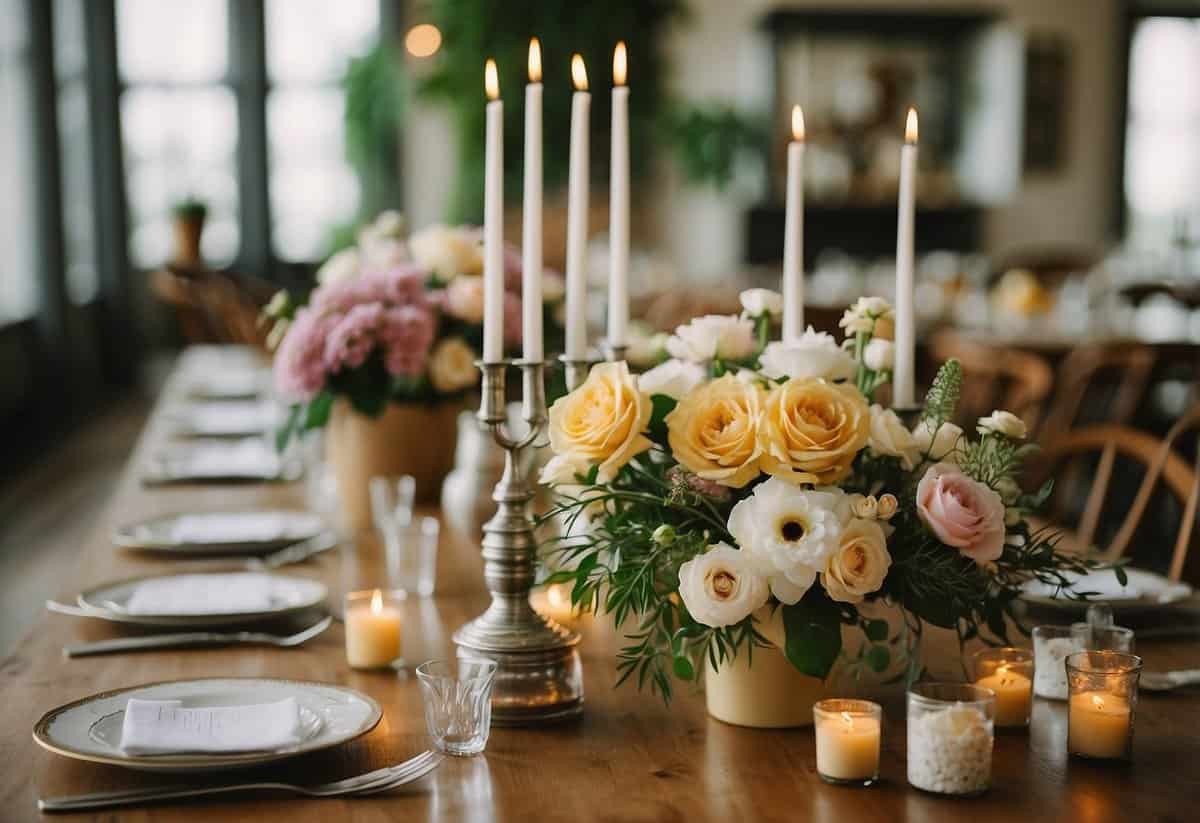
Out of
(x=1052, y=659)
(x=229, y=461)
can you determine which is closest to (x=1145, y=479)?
(x=1052, y=659)

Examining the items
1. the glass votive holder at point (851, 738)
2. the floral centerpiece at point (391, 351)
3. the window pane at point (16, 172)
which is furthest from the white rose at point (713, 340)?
the window pane at point (16, 172)

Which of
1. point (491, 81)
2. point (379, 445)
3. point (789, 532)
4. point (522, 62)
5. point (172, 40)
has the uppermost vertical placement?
point (172, 40)

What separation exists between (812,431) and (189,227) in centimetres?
637

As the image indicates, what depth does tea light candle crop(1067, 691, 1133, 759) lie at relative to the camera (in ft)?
3.76

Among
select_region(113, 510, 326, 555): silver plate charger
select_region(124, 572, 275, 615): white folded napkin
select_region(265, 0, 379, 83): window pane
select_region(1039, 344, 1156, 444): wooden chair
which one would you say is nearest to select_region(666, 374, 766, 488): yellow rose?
select_region(124, 572, 275, 615): white folded napkin

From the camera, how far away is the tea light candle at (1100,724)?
1147mm

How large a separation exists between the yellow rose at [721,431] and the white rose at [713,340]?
13 cm

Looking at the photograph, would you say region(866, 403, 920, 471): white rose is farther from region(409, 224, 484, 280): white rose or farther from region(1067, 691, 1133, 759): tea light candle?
region(409, 224, 484, 280): white rose

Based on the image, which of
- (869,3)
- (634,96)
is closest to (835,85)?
(869,3)

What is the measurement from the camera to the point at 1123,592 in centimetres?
166

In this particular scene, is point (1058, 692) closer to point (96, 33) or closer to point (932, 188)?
point (932, 188)

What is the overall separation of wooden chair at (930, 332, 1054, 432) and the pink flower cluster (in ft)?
3.94

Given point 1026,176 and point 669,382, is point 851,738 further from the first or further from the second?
point 1026,176

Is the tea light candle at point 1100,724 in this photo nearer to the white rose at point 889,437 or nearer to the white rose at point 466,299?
the white rose at point 889,437
